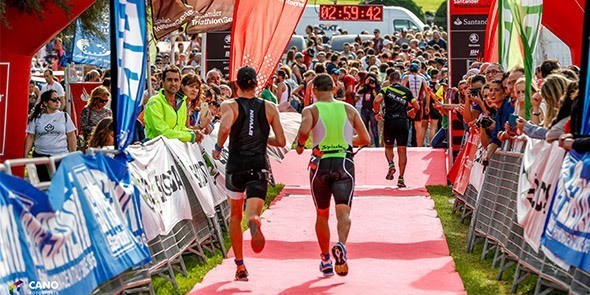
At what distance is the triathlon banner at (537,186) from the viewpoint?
1002 centimetres

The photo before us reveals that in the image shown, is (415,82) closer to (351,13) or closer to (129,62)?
(129,62)

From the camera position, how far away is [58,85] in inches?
1028

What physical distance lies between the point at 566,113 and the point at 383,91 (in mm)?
11116

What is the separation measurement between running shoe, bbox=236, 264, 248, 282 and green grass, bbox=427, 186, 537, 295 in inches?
82.6

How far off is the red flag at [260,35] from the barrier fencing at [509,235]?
379 centimetres

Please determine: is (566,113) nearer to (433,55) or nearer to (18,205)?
(18,205)

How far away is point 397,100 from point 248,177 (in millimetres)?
9640

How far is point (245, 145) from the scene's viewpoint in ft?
39.2

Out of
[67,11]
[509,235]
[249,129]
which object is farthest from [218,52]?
[509,235]

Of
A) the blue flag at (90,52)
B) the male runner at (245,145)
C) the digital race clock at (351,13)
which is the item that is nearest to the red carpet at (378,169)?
the blue flag at (90,52)

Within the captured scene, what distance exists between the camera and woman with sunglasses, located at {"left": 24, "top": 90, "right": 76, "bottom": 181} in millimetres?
16266

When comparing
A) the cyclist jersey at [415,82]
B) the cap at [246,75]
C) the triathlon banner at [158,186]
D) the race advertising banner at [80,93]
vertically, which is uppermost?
A: the cap at [246,75]

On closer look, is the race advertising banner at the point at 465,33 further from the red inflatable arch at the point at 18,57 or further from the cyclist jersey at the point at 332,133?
the cyclist jersey at the point at 332,133

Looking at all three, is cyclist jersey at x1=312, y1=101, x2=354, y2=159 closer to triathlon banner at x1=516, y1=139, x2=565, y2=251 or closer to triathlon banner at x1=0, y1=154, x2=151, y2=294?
triathlon banner at x1=516, y1=139, x2=565, y2=251
